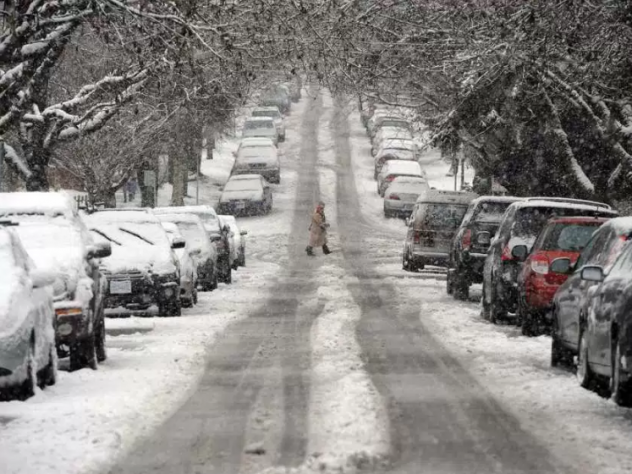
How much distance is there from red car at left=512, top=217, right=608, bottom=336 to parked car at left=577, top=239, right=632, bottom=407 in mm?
4513

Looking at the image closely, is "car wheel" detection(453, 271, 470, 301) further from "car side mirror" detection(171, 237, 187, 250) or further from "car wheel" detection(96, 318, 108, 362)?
"car wheel" detection(96, 318, 108, 362)

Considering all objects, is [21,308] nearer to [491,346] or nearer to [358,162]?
[491,346]

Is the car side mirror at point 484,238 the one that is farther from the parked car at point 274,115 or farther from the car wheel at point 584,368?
the parked car at point 274,115

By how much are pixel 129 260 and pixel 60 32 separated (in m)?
3.55

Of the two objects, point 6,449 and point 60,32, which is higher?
point 60,32

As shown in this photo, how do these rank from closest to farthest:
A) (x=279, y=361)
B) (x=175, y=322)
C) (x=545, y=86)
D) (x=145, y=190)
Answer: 1. (x=279, y=361)
2. (x=175, y=322)
3. (x=545, y=86)
4. (x=145, y=190)

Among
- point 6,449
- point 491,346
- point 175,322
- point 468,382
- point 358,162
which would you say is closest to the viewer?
point 6,449

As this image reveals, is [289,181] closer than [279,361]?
No

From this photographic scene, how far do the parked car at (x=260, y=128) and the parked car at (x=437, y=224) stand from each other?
47474 millimetres

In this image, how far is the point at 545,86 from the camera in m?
24.5

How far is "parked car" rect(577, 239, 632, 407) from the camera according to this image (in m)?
9.99

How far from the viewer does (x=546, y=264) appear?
1661cm

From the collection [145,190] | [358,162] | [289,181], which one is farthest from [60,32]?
[358,162]

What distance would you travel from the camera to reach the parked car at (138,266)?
19359 mm
